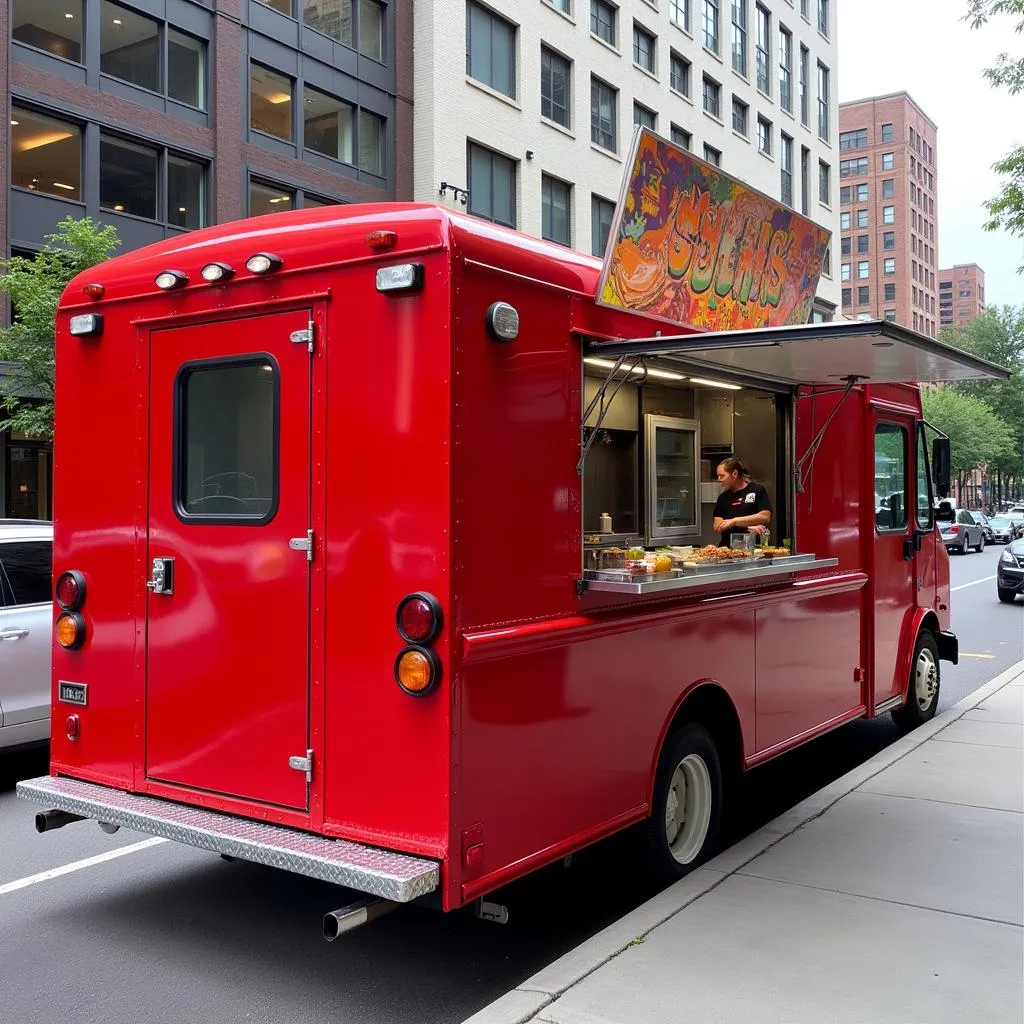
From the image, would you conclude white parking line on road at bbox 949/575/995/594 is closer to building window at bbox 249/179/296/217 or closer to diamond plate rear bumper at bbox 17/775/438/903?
building window at bbox 249/179/296/217

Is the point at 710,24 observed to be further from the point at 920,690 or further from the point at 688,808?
the point at 688,808

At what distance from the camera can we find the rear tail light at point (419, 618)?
3.75 metres

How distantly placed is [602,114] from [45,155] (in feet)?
58.4

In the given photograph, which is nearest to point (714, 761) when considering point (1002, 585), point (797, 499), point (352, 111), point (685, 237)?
point (797, 499)

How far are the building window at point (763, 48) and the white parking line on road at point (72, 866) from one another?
41890 mm

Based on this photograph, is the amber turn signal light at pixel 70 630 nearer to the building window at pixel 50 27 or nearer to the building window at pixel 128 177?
the building window at pixel 128 177

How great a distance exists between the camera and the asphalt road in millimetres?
3939

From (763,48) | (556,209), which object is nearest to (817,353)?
Result: (556,209)

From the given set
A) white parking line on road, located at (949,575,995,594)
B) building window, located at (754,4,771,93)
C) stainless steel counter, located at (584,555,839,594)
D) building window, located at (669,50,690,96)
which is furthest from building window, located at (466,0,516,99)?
stainless steel counter, located at (584,555,839,594)

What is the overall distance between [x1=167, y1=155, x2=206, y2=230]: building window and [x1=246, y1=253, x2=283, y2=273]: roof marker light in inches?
781

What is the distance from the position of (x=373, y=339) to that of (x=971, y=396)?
252ft

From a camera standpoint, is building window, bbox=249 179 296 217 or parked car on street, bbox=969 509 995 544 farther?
parked car on street, bbox=969 509 995 544

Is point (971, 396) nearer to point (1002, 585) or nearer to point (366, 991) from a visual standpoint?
point (1002, 585)

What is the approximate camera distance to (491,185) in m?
28.3
